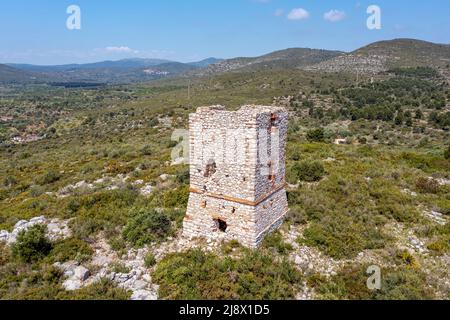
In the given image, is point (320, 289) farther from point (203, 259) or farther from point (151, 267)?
point (151, 267)

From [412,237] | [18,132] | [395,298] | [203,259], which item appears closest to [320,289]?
[395,298]

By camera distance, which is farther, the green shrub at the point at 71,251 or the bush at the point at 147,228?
the bush at the point at 147,228

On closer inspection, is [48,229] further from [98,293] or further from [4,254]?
[98,293]

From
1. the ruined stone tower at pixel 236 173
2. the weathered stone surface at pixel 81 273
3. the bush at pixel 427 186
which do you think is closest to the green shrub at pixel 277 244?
the ruined stone tower at pixel 236 173

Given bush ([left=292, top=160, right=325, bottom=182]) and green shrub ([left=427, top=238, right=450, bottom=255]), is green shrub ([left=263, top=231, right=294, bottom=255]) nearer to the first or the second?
green shrub ([left=427, top=238, right=450, bottom=255])

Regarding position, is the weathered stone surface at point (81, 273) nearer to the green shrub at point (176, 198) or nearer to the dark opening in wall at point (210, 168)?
the green shrub at point (176, 198)

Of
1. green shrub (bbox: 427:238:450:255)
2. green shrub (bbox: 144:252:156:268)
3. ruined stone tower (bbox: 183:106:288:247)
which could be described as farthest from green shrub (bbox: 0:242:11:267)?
green shrub (bbox: 427:238:450:255)

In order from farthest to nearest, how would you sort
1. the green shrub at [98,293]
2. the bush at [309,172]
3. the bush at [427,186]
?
the bush at [309,172], the bush at [427,186], the green shrub at [98,293]
